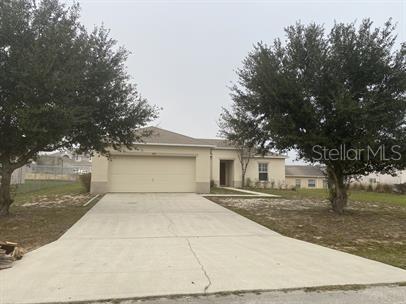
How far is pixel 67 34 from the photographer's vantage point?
40.9 ft

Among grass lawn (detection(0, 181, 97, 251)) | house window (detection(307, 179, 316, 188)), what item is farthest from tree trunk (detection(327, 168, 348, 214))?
house window (detection(307, 179, 316, 188))

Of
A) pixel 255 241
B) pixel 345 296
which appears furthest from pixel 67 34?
pixel 345 296

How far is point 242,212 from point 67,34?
8472mm

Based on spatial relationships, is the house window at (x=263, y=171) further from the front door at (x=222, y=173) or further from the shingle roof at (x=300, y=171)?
the shingle roof at (x=300, y=171)

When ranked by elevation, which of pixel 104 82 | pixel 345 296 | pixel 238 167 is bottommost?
pixel 345 296

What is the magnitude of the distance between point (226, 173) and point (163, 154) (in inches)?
453

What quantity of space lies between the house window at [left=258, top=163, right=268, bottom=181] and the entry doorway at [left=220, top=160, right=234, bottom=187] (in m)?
2.46

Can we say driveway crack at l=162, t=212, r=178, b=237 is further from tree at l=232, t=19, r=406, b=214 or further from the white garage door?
the white garage door

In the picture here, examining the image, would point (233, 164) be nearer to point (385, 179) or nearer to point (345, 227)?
point (385, 179)

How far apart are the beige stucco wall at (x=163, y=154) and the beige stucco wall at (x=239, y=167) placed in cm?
763

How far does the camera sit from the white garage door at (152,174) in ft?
74.6

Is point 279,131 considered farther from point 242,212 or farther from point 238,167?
point 238,167

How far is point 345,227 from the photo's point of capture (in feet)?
39.8

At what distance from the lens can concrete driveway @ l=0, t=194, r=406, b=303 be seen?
5.61 metres
